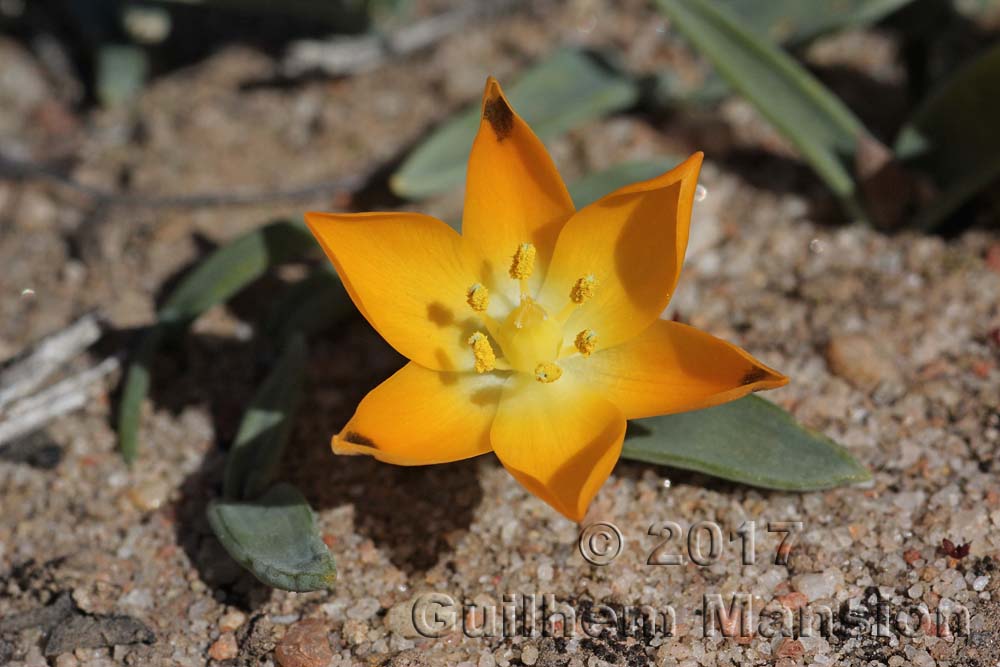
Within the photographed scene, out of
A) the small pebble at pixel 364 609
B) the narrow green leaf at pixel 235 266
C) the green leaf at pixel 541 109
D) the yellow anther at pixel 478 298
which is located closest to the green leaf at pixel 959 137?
the green leaf at pixel 541 109

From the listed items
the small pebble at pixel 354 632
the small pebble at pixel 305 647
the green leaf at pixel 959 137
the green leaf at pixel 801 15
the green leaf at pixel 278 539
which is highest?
the green leaf at pixel 801 15

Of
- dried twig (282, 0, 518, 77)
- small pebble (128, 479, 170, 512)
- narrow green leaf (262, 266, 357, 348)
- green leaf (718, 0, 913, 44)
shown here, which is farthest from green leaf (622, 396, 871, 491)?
dried twig (282, 0, 518, 77)

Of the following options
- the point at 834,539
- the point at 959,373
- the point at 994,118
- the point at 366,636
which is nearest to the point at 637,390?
the point at 834,539

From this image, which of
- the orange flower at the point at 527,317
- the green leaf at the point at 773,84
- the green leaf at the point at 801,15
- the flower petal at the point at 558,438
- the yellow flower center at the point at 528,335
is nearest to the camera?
the flower petal at the point at 558,438

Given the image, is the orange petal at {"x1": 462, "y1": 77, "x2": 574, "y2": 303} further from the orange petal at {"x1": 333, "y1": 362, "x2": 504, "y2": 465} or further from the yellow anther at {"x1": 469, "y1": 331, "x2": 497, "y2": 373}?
the orange petal at {"x1": 333, "y1": 362, "x2": 504, "y2": 465}

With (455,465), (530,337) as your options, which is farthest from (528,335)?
(455,465)

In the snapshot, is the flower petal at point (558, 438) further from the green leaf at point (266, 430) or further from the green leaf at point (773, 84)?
the green leaf at point (773, 84)

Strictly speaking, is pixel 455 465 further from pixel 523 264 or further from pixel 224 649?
pixel 224 649
